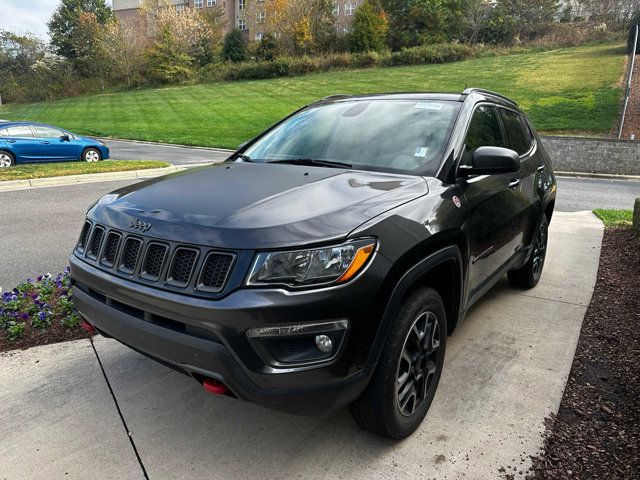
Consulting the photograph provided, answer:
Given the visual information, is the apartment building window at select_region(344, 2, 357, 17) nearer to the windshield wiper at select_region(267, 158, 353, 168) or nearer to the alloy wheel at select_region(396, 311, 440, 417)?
the windshield wiper at select_region(267, 158, 353, 168)

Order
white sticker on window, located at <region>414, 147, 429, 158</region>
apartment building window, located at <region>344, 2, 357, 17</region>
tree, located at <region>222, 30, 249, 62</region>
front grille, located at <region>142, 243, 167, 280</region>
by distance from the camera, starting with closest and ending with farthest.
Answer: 1. front grille, located at <region>142, 243, 167, 280</region>
2. white sticker on window, located at <region>414, 147, 429, 158</region>
3. tree, located at <region>222, 30, 249, 62</region>
4. apartment building window, located at <region>344, 2, 357, 17</region>

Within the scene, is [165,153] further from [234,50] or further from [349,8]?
[349,8]

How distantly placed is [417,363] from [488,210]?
124 cm

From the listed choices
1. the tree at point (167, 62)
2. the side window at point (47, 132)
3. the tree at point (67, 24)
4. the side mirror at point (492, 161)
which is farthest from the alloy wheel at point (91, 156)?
the tree at point (67, 24)

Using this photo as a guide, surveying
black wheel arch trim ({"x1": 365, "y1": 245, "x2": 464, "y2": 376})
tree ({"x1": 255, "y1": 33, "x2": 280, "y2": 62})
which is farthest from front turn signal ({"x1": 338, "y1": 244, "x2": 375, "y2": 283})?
tree ({"x1": 255, "y1": 33, "x2": 280, "y2": 62})

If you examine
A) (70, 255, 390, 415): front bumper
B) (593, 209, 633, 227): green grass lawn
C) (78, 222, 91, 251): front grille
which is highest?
(78, 222, 91, 251): front grille

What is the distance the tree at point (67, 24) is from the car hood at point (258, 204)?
210ft

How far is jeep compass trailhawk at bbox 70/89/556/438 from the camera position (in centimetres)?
202

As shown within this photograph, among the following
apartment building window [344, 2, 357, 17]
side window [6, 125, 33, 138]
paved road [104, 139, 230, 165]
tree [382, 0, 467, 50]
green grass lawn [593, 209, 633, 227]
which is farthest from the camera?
apartment building window [344, 2, 357, 17]

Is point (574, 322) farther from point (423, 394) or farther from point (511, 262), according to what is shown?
point (423, 394)

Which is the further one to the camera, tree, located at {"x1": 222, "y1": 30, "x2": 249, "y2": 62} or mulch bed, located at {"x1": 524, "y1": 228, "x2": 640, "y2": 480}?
tree, located at {"x1": 222, "y1": 30, "x2": 249, "y2": 62}

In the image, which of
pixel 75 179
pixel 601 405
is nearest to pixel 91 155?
pixel 75 179

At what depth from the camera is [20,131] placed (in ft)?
47.6

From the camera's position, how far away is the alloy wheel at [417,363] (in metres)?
2.49
